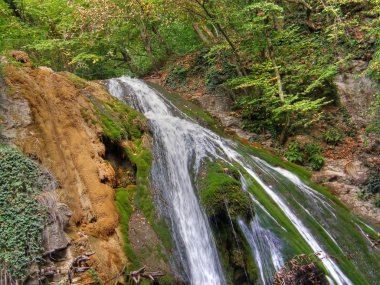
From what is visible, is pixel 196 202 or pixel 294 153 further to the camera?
pixel 294 153

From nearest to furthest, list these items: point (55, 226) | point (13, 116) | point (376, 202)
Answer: point (55, 226), point (13, 116), point (376, 202)

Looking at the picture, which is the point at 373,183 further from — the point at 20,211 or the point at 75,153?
the point at 20,211

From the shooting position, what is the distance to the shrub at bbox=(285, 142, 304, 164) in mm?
11531

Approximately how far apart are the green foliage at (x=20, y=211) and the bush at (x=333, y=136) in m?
9.31

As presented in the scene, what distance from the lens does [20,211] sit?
4965mm

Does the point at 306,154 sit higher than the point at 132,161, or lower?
lower

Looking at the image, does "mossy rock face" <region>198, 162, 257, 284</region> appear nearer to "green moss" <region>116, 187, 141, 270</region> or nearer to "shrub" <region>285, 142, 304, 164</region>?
"green moss" <region>116, 187, 141, 270</region>

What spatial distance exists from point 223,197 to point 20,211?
353 cm

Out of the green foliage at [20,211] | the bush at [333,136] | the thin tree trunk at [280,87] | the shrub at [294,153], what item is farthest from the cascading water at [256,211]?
the bush at [333,136]

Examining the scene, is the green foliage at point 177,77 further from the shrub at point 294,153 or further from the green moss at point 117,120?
the green moss at point 117,120

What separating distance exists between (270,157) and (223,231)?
15.8 ft

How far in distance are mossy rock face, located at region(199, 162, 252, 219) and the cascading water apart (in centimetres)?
20

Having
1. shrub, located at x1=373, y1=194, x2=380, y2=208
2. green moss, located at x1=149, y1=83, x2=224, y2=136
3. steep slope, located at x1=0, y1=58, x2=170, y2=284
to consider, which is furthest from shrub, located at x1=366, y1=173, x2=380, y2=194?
steep slope, located at x1=0, y1=58, x2=170, y2=284

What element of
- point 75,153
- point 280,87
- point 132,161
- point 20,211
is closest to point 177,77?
point 280,87
